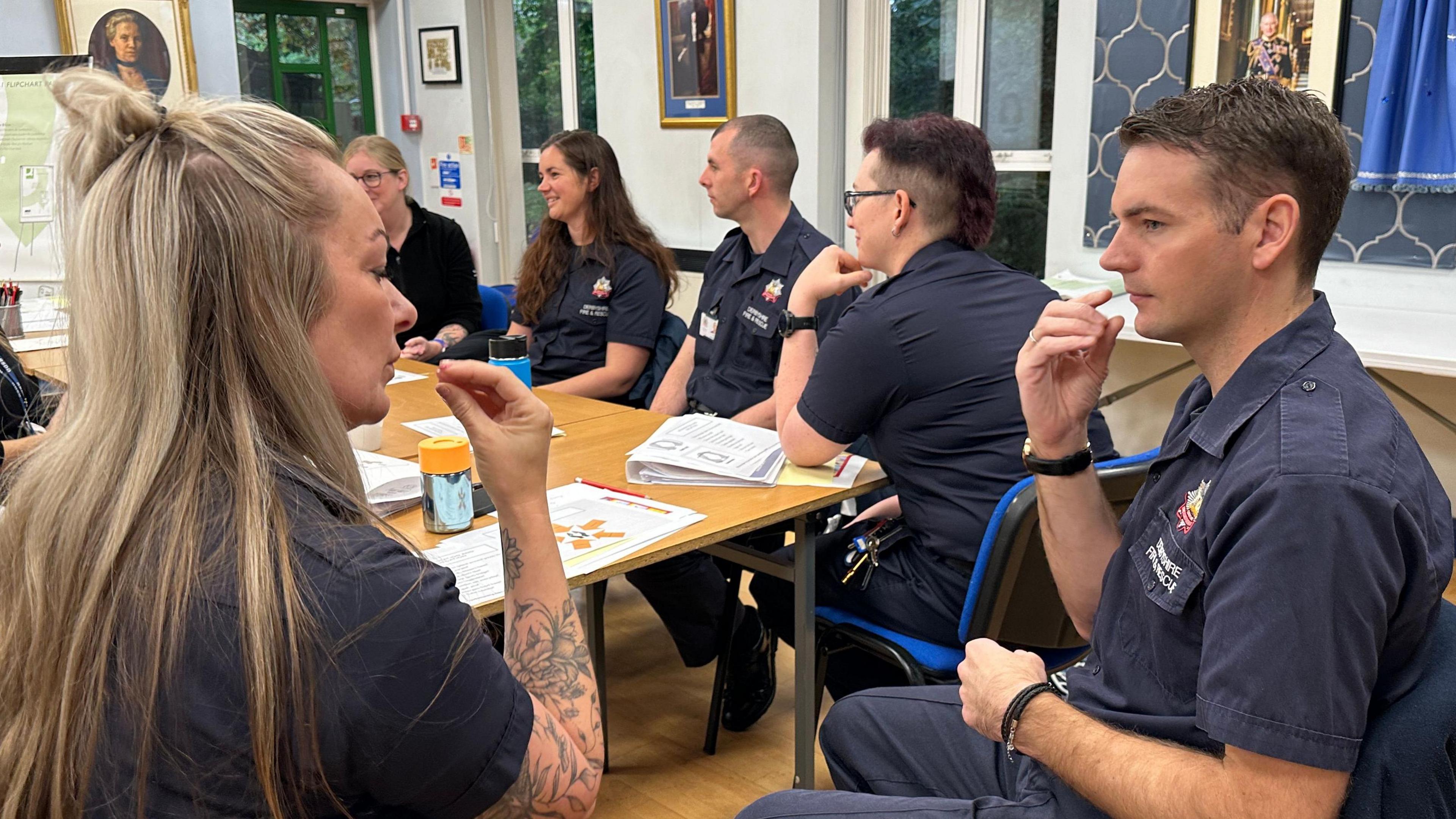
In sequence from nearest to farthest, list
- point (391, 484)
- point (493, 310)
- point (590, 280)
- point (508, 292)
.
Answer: point (391, 484) < point (590, 280) < point (493, 310) < point (508, 292)

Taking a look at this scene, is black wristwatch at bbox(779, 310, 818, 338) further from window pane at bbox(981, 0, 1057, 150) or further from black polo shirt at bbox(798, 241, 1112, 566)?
window pane at bbox(981, 0, 1057, 150)

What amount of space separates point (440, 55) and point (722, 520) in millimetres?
5616

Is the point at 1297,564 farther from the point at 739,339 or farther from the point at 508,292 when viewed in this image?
the point at 508,292

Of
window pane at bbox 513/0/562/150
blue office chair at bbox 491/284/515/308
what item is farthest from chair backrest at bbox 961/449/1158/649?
window pane at bbox 513/0/562/150

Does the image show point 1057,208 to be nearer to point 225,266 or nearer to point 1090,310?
point 1090,310

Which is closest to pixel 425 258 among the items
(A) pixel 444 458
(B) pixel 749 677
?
(B) pixel 749 677

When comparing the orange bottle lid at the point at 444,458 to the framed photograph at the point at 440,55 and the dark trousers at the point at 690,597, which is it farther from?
the framed photograph at the point at 440,55

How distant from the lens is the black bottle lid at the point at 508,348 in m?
2.29

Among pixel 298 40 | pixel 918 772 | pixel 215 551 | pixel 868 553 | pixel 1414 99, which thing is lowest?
pixel 918 772

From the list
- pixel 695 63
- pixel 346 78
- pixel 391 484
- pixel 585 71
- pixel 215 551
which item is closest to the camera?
pixel 215 551

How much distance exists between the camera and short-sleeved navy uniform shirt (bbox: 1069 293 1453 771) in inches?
40.5

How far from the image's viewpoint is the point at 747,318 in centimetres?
318

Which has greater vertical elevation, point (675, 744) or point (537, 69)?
point (537, 69)

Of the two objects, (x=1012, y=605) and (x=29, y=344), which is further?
(x=29, y=344)
